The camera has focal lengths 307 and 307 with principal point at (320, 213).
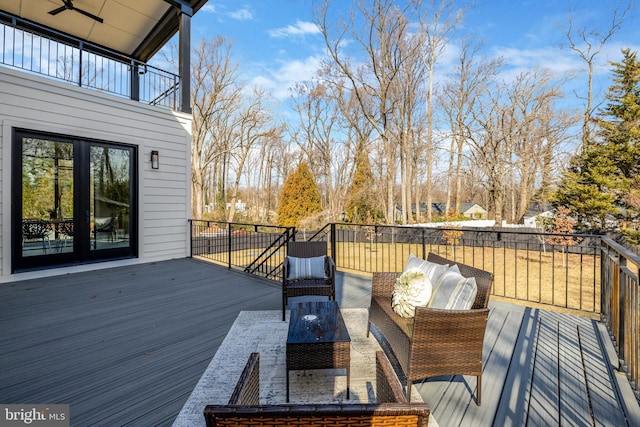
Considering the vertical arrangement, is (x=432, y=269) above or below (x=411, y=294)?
above

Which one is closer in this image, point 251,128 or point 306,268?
point 306,268

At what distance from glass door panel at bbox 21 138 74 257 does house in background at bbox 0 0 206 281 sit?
0.01 m

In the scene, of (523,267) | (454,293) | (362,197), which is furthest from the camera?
(362,197)

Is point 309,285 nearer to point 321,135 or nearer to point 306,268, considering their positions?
point 306,268

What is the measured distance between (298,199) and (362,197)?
3.19 meters

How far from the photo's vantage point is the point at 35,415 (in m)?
1.77

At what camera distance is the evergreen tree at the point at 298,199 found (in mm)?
14578

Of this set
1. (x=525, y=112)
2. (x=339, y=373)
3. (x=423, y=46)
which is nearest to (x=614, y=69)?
(x=525, y=112)

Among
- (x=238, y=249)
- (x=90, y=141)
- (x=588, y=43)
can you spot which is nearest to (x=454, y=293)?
(x=90, y=141)

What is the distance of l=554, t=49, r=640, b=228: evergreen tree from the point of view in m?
9.64

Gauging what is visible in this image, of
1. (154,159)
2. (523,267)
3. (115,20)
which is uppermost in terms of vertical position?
(115,20)

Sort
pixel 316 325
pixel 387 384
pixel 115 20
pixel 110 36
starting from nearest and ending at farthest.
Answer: pixel 387 384 → pixel 316 325 → pixel 115 20 → pixel 110 36

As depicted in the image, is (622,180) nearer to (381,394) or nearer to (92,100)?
(381,394)

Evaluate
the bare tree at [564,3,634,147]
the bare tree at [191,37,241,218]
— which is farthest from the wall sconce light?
the bare tree at [564,3,634,147]
